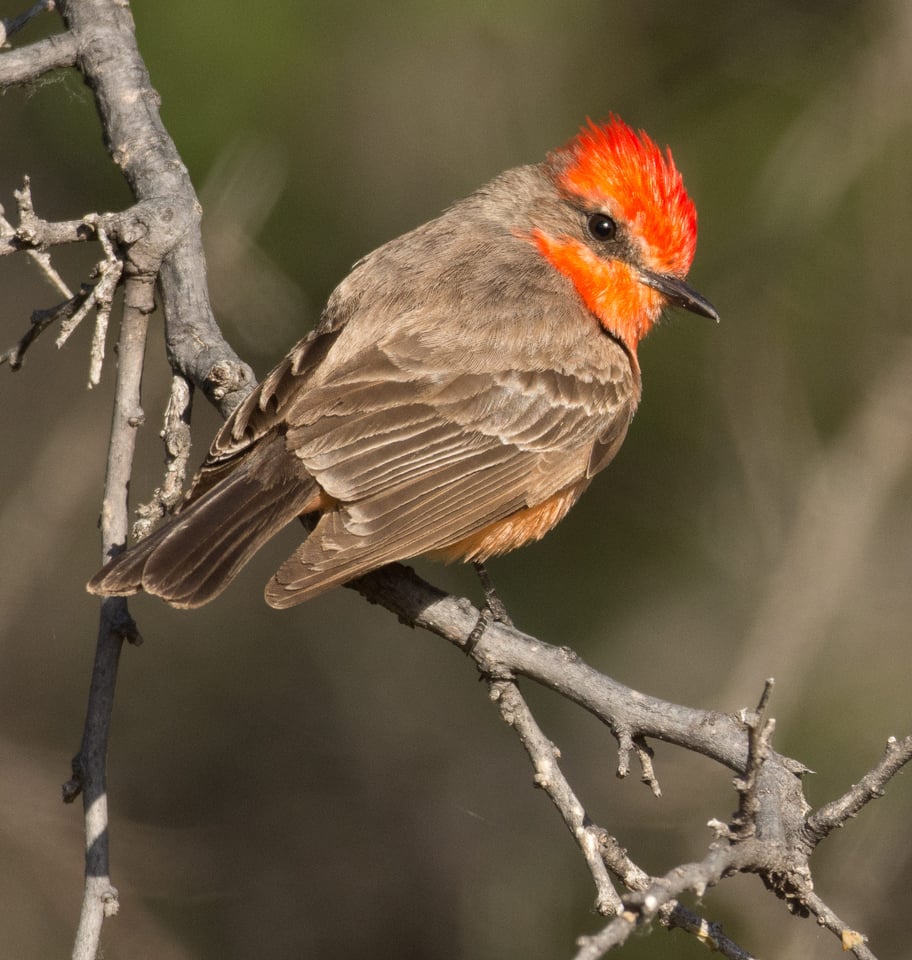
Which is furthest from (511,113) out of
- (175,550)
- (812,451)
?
(175,550)

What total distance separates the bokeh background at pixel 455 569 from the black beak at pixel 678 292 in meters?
1.89

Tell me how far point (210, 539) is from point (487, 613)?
78 centimetres

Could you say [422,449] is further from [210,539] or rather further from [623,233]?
[623,233]

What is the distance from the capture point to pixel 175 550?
3.55m

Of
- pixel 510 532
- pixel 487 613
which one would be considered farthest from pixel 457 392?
pixel 487 613

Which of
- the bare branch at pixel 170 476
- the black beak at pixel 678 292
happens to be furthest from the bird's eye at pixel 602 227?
the bare branch at pixel 170 476

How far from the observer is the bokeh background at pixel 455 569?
6266mm

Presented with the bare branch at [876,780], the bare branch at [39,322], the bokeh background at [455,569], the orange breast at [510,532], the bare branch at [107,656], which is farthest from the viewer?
the bokeh background at [455,569]

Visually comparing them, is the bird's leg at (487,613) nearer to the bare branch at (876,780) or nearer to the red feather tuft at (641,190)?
the bare branch at (876,780)

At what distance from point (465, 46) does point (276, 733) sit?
390 centimetres

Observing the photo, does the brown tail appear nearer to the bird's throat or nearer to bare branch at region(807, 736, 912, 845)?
the bird's throat

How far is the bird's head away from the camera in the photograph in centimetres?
484

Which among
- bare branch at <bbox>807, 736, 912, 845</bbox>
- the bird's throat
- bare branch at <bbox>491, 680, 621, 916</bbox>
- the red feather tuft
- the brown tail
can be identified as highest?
the red feather tuft

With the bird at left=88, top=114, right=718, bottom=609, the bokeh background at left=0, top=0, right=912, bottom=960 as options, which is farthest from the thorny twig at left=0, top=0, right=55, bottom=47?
the bokeh background at left=0, top=0, right=912, bottom=960
